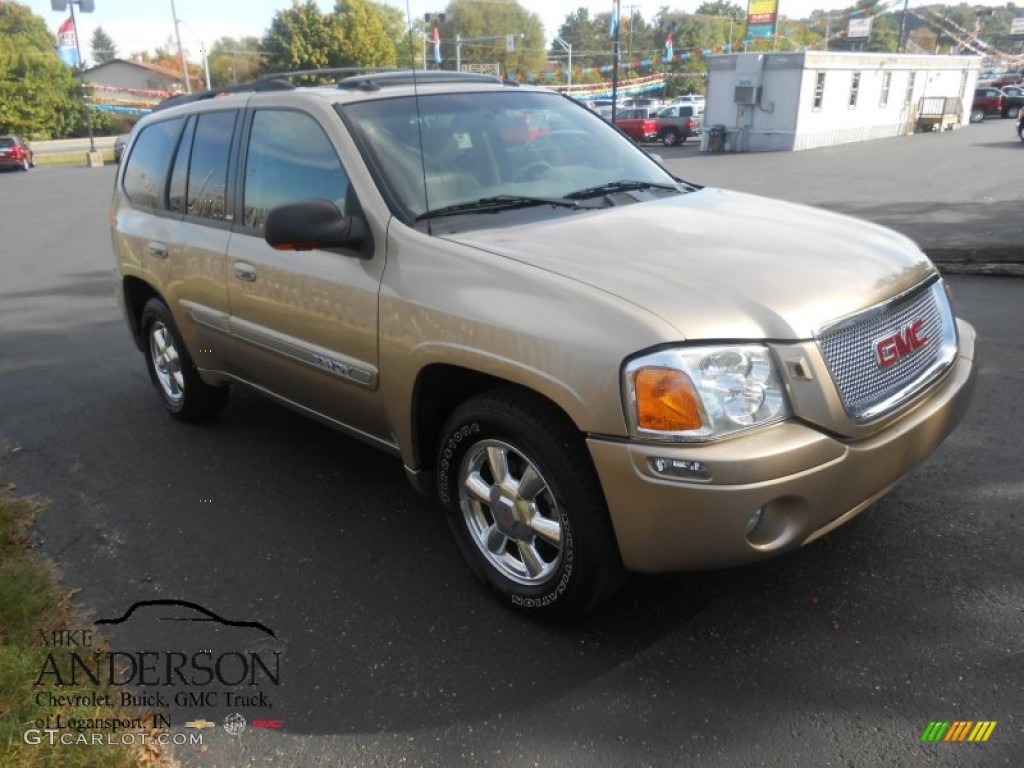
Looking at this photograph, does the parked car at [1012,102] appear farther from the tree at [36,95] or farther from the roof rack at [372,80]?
the tree at [36,95]

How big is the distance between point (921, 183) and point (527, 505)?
648 inches

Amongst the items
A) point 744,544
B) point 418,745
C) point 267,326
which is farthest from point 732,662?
point 267,326

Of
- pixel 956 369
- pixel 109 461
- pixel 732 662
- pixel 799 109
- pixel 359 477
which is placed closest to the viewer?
pixel 732 662

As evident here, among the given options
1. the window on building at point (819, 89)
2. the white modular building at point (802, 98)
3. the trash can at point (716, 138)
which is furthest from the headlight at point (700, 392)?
the window on building at point (819, 89)

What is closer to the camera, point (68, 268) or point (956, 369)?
point (956, 369)

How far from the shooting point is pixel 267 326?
3.83 m

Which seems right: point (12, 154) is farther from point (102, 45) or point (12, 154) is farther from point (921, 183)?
point (102, 45)

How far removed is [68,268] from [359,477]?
29.0 ft

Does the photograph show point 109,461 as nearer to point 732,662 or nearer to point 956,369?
point 732,662

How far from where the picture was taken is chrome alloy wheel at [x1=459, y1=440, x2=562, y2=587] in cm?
284

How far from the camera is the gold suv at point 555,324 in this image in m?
2.40

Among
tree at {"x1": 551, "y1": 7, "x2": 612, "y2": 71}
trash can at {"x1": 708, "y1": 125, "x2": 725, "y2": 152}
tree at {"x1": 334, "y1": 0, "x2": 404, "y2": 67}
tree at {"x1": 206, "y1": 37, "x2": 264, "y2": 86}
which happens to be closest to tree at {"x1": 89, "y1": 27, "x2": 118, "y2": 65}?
tree at {"x1": 551, "y1": 7, "x2": 612, "y2": 71}

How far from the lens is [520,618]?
3.02m

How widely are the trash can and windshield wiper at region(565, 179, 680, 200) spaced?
27140 mm
